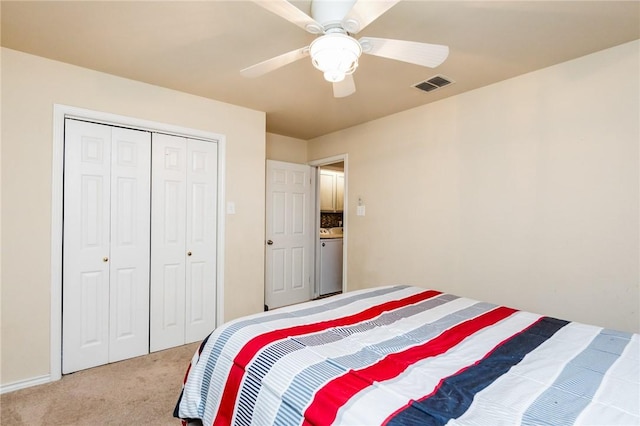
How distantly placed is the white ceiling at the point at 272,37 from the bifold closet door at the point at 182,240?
2.07 ft

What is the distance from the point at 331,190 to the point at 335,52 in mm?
3660

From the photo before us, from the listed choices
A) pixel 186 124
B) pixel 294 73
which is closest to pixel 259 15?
pixel 294 73

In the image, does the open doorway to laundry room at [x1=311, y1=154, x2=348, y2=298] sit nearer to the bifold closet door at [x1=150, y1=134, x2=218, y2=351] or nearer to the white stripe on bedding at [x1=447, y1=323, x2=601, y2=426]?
the bifold closet door at [x1=150, y1=134, x2=218, y2=351]

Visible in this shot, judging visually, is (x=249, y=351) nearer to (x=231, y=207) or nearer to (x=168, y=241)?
(x=168, y=241)

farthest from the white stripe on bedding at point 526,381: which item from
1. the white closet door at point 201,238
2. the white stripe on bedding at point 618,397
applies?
the white closet door at point 201,238

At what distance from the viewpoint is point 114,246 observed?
8.55 feet

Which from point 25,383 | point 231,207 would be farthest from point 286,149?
point 25,383

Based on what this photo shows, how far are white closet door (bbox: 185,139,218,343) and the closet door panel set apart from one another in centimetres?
65

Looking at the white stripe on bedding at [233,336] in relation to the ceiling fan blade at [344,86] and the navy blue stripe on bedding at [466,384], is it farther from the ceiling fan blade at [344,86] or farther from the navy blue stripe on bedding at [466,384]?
the ceiling fan blade at [344,86]

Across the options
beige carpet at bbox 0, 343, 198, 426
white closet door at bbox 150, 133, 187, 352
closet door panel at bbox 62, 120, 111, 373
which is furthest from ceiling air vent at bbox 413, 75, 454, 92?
beige carpet at bbox 0, 343, 198, 426

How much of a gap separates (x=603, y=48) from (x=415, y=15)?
4.59 feet

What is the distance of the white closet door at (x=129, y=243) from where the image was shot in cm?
261

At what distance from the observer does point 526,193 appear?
248 centimetres

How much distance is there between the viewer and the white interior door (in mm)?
4133
